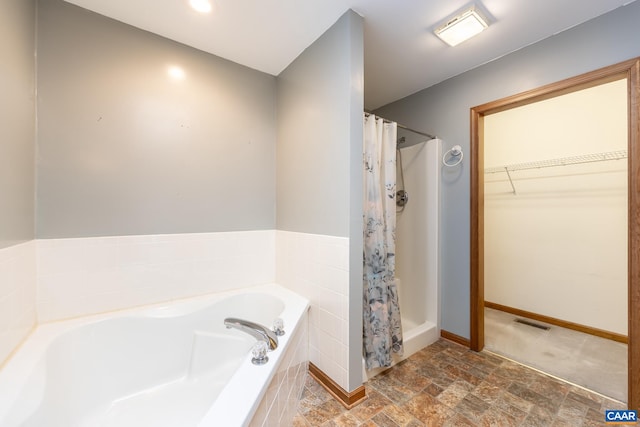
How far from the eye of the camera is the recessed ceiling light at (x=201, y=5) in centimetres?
142

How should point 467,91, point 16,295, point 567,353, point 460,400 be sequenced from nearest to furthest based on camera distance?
1. point 16,295
2. point 460,400
3. point 567,353
4. point 467,91

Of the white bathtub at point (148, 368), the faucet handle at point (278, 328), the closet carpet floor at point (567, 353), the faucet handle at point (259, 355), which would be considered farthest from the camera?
the closet carpet floor at point (567, 353)

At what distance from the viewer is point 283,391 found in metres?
1.19

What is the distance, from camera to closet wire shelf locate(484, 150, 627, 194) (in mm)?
2250

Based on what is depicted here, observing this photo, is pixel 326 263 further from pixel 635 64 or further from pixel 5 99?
pixel 635 64

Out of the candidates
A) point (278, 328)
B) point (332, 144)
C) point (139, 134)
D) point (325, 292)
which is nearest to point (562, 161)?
point (332, 144)

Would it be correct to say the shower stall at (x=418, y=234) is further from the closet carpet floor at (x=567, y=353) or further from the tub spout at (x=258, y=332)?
the tub spout at (x=258, y=332)

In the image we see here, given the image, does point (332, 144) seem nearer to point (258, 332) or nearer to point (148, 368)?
point (258, 332)

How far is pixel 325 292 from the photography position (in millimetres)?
1632

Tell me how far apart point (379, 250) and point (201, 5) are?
1898 mm

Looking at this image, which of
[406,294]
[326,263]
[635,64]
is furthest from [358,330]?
[635,64]

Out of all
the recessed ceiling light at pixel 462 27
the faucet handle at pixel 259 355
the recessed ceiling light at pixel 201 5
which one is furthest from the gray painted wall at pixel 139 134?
the recessed ceiling light at pixel 462 27

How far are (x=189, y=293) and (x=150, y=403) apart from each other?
64 centimetres

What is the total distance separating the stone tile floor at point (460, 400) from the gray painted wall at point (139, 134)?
1438mm
